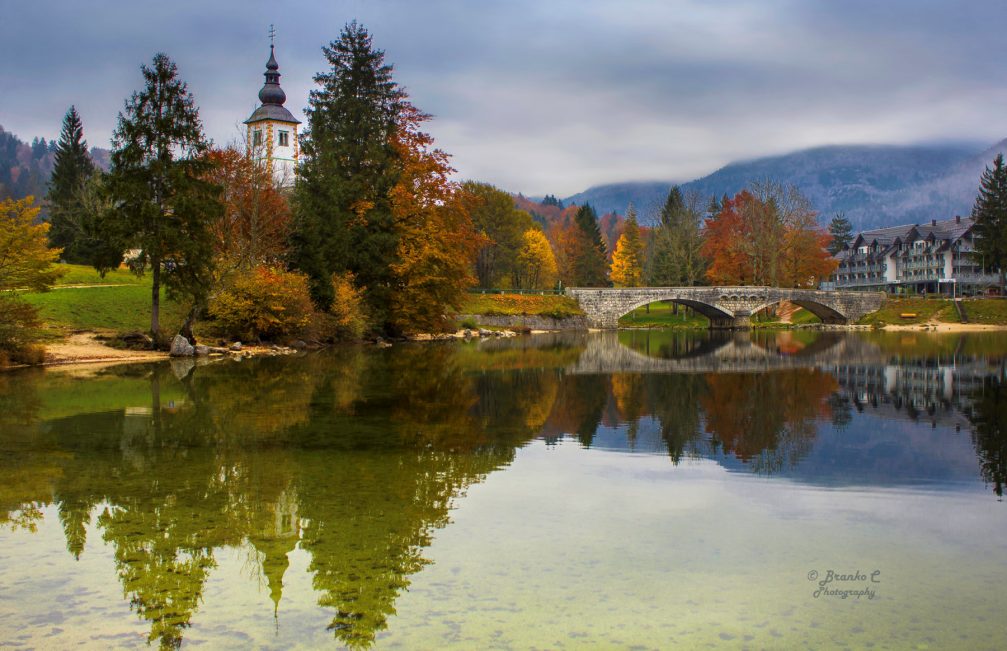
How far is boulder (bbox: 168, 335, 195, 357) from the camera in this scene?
33.5 meters

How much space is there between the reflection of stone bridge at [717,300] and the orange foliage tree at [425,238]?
30123 millimetres

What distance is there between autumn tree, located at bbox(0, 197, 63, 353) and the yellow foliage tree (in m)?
63.1

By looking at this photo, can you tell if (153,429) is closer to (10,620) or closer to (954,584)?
(10,620)

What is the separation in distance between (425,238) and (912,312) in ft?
184

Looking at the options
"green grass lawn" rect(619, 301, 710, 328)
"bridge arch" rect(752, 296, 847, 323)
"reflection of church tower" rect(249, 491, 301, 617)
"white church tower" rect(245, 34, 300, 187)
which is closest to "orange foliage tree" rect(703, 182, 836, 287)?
"bridge arch" rect(752, 296, 847, 323)

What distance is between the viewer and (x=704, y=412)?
63.4 feet

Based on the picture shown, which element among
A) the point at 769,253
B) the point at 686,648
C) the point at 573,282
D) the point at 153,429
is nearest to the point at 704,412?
the point at 153,429

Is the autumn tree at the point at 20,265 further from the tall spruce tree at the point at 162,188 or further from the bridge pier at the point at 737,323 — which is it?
the bridge pier at the point at 737,323

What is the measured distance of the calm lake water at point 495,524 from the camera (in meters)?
6.48

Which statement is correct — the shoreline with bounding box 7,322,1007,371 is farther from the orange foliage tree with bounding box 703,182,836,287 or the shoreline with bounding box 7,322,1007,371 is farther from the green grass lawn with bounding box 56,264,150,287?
the orange foliage tree with bounding box 703,182,836,287

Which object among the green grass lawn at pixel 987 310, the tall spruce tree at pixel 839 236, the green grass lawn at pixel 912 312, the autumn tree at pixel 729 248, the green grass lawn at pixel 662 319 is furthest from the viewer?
the tall spruce tree at pixel 839 236

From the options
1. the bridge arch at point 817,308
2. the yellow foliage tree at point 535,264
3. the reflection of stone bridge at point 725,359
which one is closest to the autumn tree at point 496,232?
the yellow foliage tree at point 535,264

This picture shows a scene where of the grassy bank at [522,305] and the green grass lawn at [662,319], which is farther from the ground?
the grassy bank at [522,305]

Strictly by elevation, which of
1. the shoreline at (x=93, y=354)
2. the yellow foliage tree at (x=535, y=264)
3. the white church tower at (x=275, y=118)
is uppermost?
the white church tower at (x=275, y=118)
